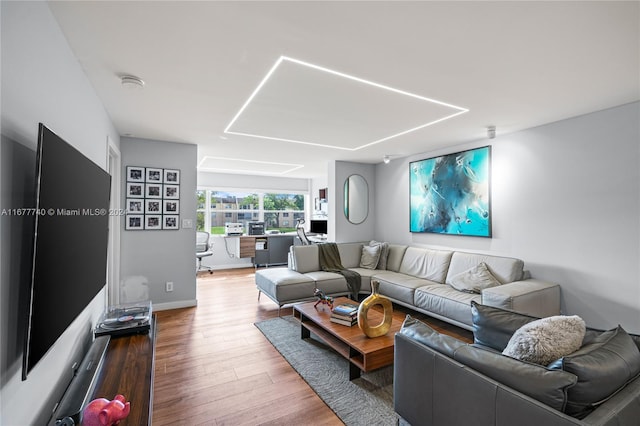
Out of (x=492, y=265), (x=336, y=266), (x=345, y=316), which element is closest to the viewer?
(x=345, y=316)

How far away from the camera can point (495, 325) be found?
1738 mm

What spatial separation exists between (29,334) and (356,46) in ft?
6.51

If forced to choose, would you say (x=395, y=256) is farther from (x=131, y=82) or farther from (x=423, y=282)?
(x=131, y=82)

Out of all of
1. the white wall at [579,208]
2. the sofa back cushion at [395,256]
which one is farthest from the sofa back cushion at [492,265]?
the sofa back cushion at [395,256]

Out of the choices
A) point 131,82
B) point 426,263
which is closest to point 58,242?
point 131,82

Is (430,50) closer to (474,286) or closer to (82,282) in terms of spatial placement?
(82,282)

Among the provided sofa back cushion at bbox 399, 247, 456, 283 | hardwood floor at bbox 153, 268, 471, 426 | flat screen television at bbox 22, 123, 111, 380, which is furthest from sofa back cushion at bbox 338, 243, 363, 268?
flat screen television at bbox 22, 123, 111, 380

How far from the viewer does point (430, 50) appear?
1.79 metres

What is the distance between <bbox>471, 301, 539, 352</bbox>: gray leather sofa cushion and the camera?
167 cm

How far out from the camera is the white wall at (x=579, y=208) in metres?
2.71

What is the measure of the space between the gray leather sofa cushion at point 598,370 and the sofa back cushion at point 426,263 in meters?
2.75

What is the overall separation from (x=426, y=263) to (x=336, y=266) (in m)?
1.38

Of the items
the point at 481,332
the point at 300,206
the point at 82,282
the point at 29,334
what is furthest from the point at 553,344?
the point at 300,206

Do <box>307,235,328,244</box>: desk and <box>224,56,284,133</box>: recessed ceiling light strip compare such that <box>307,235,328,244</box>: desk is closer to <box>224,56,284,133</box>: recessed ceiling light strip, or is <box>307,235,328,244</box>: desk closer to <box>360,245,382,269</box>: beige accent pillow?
<box>360,245,382,269</box>: beige accent pillow
